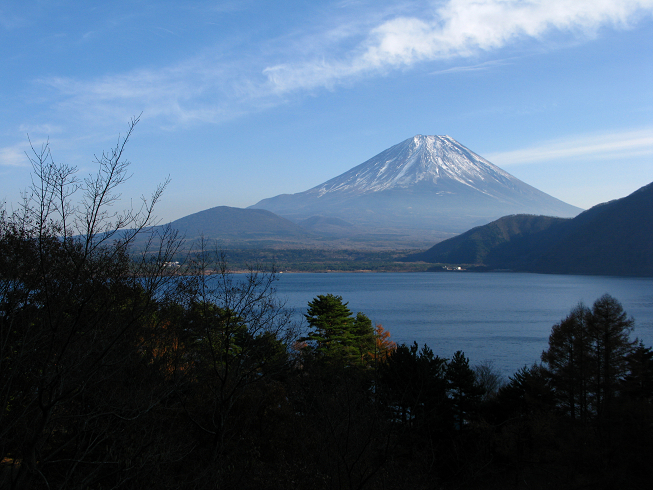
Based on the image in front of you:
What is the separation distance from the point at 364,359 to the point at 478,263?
118447 mm

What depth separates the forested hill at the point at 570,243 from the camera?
9206cm

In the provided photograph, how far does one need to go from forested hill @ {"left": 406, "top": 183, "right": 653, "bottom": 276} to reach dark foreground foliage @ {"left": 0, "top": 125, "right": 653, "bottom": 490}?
8821 cm

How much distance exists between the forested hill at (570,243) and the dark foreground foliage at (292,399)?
88.2 m

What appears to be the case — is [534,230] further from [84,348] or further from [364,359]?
[84,348]

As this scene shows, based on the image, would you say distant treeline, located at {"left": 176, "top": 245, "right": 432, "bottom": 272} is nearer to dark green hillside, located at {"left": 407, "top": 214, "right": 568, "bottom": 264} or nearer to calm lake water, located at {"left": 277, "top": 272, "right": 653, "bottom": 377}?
dark green hillside, located at {"left": 407, "top": 214, "right": 568, "bottom": 264}

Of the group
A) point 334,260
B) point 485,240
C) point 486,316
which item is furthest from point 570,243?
point 486,316

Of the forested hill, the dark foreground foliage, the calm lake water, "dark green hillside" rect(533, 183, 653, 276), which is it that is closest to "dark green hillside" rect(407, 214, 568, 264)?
the forested hill

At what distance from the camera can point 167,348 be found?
720cm

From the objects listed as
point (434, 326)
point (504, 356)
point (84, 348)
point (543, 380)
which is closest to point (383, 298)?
point (434, 326)

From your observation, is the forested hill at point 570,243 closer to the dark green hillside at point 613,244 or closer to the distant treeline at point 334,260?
the dark green hillside at point 613,244

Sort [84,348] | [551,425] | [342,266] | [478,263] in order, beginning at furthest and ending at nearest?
[478,263] < [342,266] < [551,425] < [84,348]

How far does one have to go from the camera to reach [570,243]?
351ft

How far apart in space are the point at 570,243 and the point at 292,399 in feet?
365

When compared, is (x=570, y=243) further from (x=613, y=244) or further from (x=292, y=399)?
(x=292, y=399)
